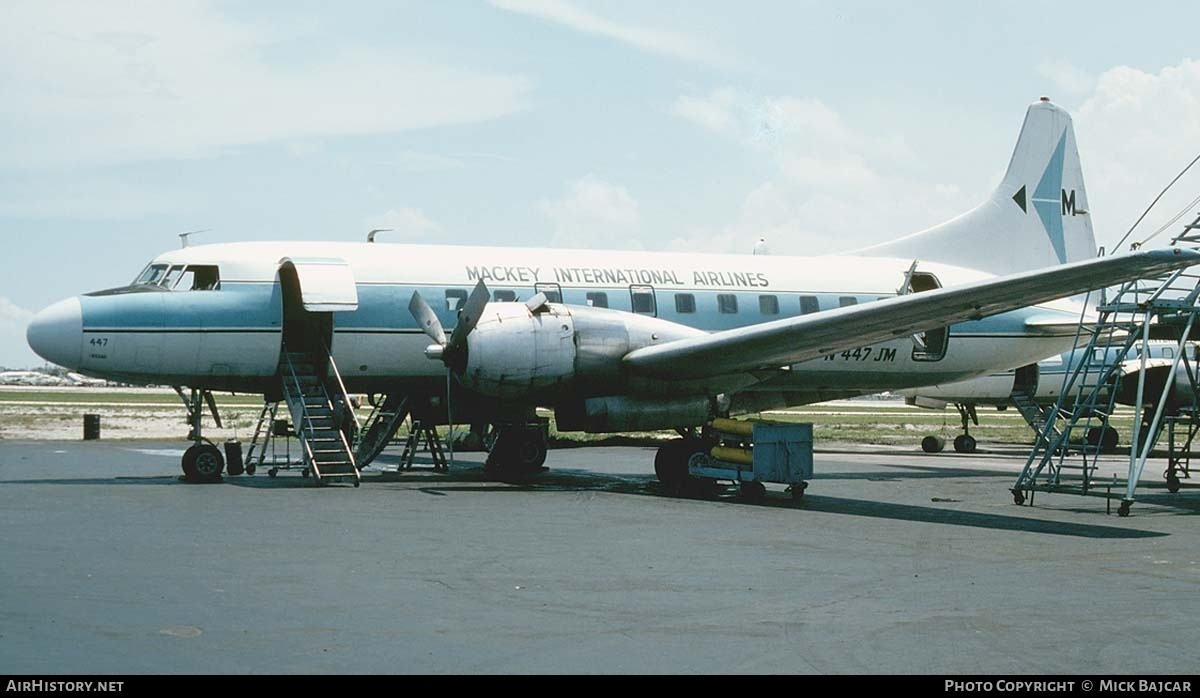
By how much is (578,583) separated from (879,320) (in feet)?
26.6

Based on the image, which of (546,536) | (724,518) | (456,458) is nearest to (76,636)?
(546,536)

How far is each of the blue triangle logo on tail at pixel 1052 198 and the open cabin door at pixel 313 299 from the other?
47.3 ft

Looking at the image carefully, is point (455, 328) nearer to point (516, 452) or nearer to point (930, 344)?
point (516, 452)

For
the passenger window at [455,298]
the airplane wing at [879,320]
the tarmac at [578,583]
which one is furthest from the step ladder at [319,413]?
the airplane wing at [879,320]

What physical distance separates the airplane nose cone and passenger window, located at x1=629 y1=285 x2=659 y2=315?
881 centimetres

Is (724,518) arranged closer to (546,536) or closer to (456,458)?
(546,536)

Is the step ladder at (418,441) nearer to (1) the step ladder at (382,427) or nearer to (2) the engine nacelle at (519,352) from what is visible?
(1) the step ladder at (382,427)

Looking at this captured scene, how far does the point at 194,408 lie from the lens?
65.1 ft

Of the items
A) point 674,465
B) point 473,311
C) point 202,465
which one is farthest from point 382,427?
point 674,465

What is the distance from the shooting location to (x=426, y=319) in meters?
18.5

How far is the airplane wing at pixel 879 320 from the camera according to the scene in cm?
1402

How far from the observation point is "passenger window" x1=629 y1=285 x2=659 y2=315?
2116cm

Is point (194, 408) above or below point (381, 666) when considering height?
above
